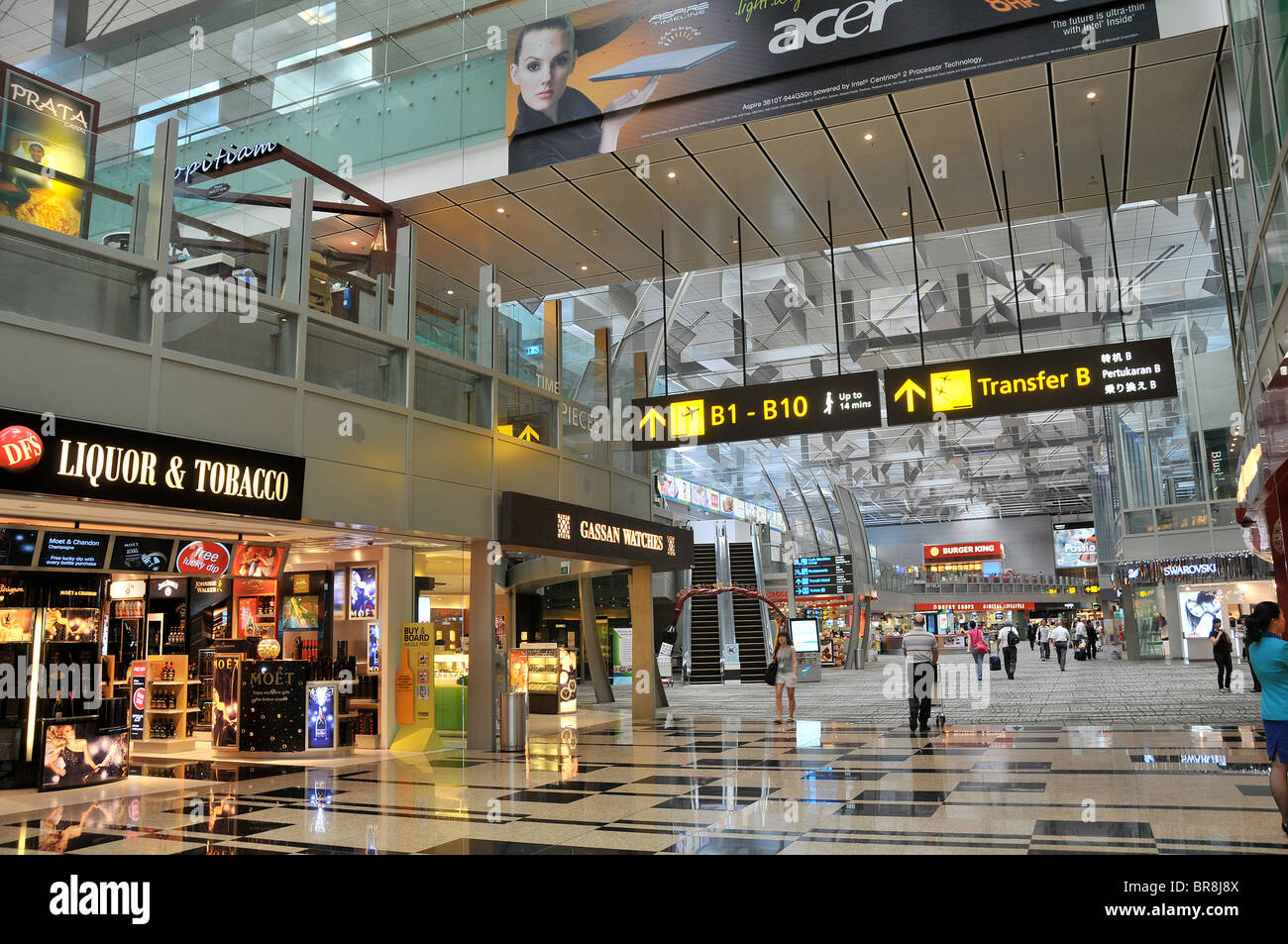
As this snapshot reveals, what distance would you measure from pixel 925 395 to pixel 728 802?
196 inches

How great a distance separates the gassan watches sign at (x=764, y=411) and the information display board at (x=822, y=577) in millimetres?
24430

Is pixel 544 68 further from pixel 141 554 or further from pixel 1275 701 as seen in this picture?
pixel 1275 701

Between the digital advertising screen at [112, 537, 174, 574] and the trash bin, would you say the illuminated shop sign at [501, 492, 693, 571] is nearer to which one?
the trash bin

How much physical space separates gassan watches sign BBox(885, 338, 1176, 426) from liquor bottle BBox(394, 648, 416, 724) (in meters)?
7.32

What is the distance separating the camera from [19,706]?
960 cm

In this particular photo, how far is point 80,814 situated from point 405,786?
2.70 metres

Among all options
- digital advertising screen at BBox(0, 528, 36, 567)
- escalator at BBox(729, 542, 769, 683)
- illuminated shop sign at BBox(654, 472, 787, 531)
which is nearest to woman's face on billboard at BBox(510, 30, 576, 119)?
digital advertising screen at BBox(0, 528, 36, 567)

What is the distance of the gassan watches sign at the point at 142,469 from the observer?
279 inches

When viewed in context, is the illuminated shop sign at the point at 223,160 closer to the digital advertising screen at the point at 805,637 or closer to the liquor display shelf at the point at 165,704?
the liquor display shelf at the point at 165,704

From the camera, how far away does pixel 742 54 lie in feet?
33.2

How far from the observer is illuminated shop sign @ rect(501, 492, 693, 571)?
1264 cm

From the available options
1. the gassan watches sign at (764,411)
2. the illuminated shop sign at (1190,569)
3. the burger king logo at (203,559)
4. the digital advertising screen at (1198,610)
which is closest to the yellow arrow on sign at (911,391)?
the gassan watches sign at (764,411)

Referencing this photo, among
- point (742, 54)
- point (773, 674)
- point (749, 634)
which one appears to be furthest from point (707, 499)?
point (742, 54)
